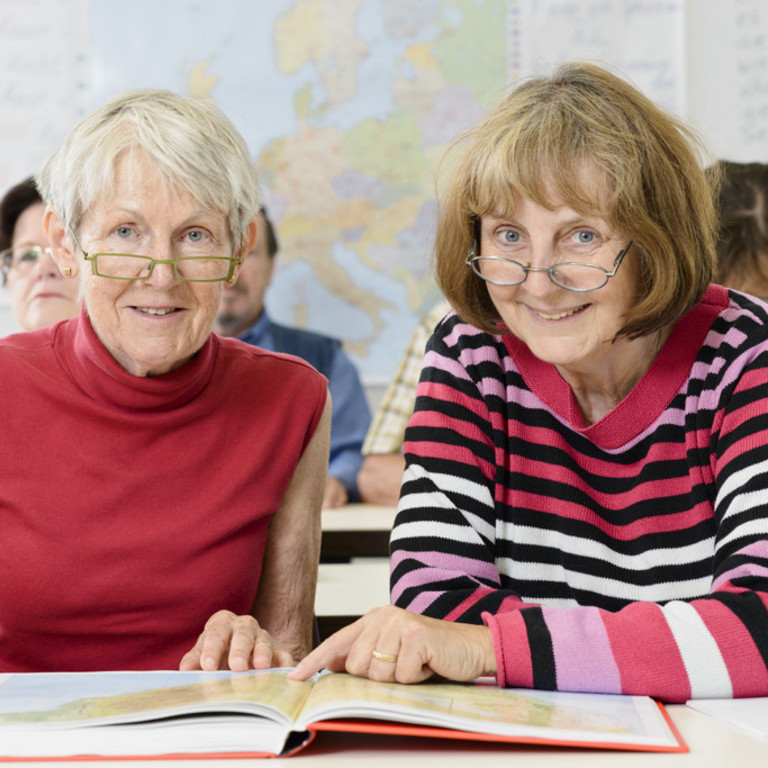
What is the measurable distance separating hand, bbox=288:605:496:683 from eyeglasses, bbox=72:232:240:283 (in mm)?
Result: 537

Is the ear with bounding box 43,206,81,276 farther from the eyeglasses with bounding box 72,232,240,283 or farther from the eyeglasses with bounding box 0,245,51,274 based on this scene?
the eyeglasses with bounding box 0,245,51,274

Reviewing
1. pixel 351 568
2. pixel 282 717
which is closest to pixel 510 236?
pixel 282 717

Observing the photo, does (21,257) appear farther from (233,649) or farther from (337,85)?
(233,649)

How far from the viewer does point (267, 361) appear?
1499 millimetres

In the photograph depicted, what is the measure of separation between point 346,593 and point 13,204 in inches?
62.7

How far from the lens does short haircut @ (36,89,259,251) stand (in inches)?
49.5

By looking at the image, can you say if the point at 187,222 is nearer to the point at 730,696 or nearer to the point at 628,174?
the point at 628,174

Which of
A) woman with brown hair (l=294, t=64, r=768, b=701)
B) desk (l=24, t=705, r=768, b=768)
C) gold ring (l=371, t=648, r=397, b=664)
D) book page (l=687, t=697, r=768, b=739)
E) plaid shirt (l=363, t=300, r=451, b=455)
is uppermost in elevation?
woman with brown hair (l=294, t=64, r=768, b=701)

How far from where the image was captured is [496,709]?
84cm

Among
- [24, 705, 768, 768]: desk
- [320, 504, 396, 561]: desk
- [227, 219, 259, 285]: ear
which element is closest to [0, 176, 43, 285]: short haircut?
[320, 504, 396, 561]: desk

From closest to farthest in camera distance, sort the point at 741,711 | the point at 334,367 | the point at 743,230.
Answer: the point at 741,711 < the point at 743,230 < the point at 334,367

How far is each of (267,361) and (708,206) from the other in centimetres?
65

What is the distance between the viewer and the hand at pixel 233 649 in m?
1.07

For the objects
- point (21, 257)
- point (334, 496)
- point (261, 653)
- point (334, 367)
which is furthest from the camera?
point (334, 367)
